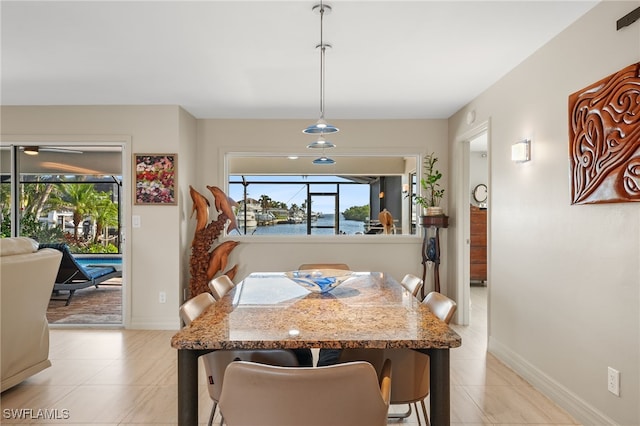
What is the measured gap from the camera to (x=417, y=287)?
251cm

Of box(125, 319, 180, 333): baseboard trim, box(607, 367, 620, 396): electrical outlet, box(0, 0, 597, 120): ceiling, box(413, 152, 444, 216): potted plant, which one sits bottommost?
box(125, 319, 180, 333): baseboard trim

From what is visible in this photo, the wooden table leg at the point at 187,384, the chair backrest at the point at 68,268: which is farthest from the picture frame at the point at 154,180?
the wooden table leg at the point at 187,384

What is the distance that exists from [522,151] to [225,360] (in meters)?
2.58

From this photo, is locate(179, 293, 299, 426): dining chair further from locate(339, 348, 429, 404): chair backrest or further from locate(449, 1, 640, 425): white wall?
locate(449, 1, 640, 425): white wall

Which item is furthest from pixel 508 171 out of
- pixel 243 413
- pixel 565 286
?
pixel 243 413

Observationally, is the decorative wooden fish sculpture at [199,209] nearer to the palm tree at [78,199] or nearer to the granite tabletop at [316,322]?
the palm tree at [78,199]

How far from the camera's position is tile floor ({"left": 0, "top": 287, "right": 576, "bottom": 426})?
7.82ft

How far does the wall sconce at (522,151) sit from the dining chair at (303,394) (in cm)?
244

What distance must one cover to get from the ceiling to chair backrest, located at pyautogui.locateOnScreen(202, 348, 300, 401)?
191 cm

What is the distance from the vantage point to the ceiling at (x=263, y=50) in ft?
7.50

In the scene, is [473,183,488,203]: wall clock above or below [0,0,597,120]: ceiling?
below

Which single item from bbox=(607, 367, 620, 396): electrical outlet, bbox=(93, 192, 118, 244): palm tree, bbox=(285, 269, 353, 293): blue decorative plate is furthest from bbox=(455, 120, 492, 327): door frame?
bbox=(93, 192, 118, 244): palm tree

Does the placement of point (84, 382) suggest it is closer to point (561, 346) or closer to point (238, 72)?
point (238, 72)

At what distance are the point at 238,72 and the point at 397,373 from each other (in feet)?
8.74
